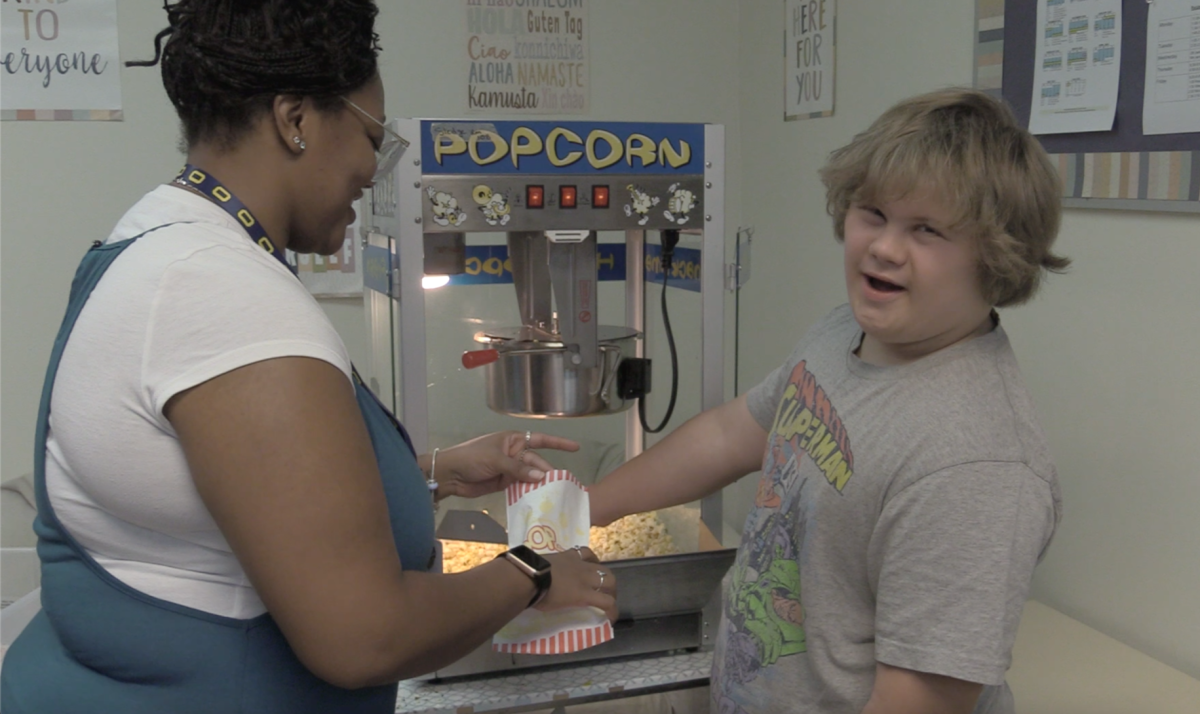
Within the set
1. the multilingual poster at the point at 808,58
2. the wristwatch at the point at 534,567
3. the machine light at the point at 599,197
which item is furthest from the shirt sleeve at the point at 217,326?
the multilingual poster at the point at 808,58

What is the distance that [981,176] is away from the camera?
3.09ft

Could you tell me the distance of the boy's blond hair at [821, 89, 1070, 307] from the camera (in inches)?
37.1

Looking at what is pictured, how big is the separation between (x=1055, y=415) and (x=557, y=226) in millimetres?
885

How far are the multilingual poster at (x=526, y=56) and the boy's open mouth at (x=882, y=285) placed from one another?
1.79m

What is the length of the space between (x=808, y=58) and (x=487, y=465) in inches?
60.0

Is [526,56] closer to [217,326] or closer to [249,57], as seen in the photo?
[249,57]

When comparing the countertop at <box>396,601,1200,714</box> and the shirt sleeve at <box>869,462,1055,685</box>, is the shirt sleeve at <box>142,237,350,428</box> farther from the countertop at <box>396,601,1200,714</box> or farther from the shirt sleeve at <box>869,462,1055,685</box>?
the countertop at <box>396,601,1200,714</box>

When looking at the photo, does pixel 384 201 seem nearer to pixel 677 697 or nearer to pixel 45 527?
pixel 45 527

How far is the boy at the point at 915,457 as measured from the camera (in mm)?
889

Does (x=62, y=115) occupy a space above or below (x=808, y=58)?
below

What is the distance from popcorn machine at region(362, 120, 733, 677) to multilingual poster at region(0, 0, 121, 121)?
1.22 metres

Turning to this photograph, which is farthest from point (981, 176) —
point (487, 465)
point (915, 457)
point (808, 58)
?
point (808, 58)

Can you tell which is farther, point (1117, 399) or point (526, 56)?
point (526, 56)

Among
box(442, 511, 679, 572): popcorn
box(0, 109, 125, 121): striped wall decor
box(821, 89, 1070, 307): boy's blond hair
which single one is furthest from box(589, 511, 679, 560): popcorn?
box(0, 109, 125, 121): striped wall decor
